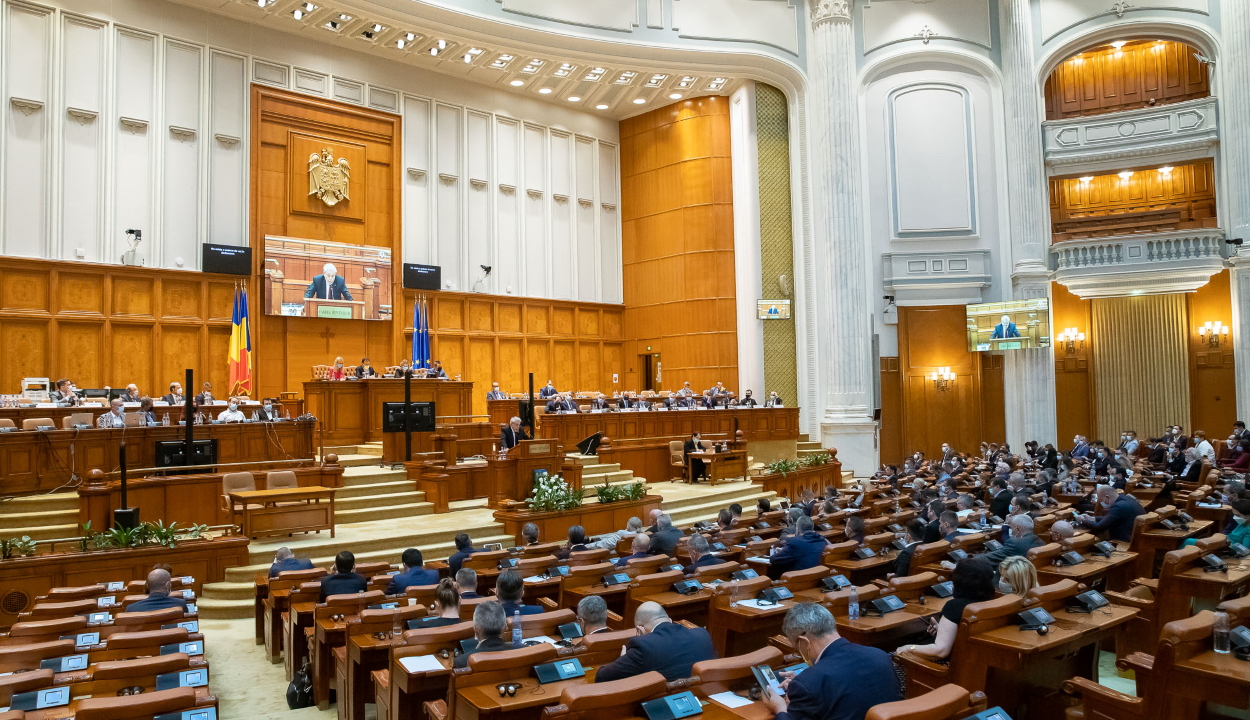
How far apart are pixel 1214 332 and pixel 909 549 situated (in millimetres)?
16203

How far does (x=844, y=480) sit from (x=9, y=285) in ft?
50.6

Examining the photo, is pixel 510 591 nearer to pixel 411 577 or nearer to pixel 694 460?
pixel 411 577

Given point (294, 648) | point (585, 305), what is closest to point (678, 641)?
point (294, 648)

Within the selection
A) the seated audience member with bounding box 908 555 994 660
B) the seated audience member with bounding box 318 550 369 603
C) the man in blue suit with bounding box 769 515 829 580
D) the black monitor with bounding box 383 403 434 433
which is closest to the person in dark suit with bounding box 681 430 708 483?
the black monitor with bounding box 383 403 434 433

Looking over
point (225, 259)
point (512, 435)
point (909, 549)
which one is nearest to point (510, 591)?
point (909, 549)

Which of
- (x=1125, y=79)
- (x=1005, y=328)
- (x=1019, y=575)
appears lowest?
(x=1019, y=575)

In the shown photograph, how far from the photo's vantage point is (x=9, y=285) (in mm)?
13547

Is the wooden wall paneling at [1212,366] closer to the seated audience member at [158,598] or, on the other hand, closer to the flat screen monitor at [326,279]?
the flat screen monitor at [326,279]

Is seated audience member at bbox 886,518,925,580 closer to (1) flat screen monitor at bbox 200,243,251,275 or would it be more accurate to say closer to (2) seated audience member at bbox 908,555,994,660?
(2) seated audience member at bbox 908,555,994,660

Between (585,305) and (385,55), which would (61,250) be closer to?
(385,55)

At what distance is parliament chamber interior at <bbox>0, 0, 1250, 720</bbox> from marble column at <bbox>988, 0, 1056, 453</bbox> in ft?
0.30

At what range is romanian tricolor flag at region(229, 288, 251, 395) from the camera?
15.2m

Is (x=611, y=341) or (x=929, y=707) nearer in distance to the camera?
(x=929, y=707)

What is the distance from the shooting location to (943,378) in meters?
19.0
